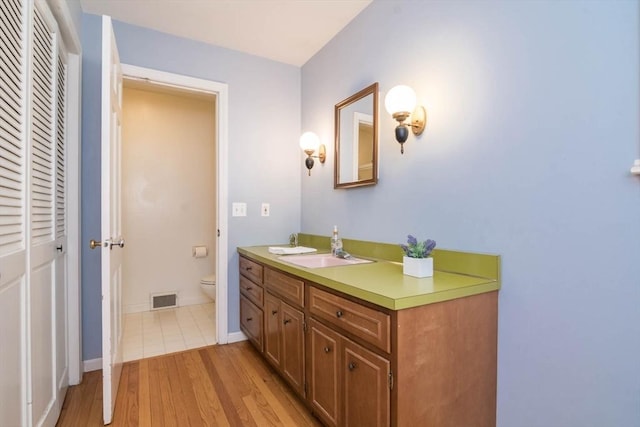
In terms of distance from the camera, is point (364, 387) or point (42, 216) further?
point (42, 216)

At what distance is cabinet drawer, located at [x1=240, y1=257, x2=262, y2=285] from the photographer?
2.15 m

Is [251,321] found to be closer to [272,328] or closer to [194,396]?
[272,328]

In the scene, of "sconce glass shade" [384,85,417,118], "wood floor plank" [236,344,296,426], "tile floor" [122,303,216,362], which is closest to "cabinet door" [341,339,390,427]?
"wood floor plank" [236,344,296,426]

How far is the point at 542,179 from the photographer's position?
1.16 metres

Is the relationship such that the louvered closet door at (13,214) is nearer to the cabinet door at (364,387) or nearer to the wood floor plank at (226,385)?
the wood floor plank at (226,385)

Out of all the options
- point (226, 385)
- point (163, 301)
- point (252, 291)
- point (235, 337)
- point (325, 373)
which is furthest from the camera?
point (163, 301)

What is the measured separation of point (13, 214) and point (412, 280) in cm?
152

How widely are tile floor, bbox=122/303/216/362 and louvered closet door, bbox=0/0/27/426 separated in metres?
1.30

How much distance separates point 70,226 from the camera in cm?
191

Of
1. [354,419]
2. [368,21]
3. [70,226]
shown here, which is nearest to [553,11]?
[368,21]

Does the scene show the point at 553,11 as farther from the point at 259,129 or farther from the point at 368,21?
the point at 259,129

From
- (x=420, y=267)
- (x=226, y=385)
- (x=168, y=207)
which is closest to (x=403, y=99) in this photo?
(x=420, y=267)

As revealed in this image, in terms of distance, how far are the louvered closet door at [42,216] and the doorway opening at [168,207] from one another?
1.46 metres

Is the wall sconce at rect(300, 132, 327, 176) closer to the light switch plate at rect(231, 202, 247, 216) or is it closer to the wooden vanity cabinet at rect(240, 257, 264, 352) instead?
the light switch plate at rect(231, 202, 247, 216)
